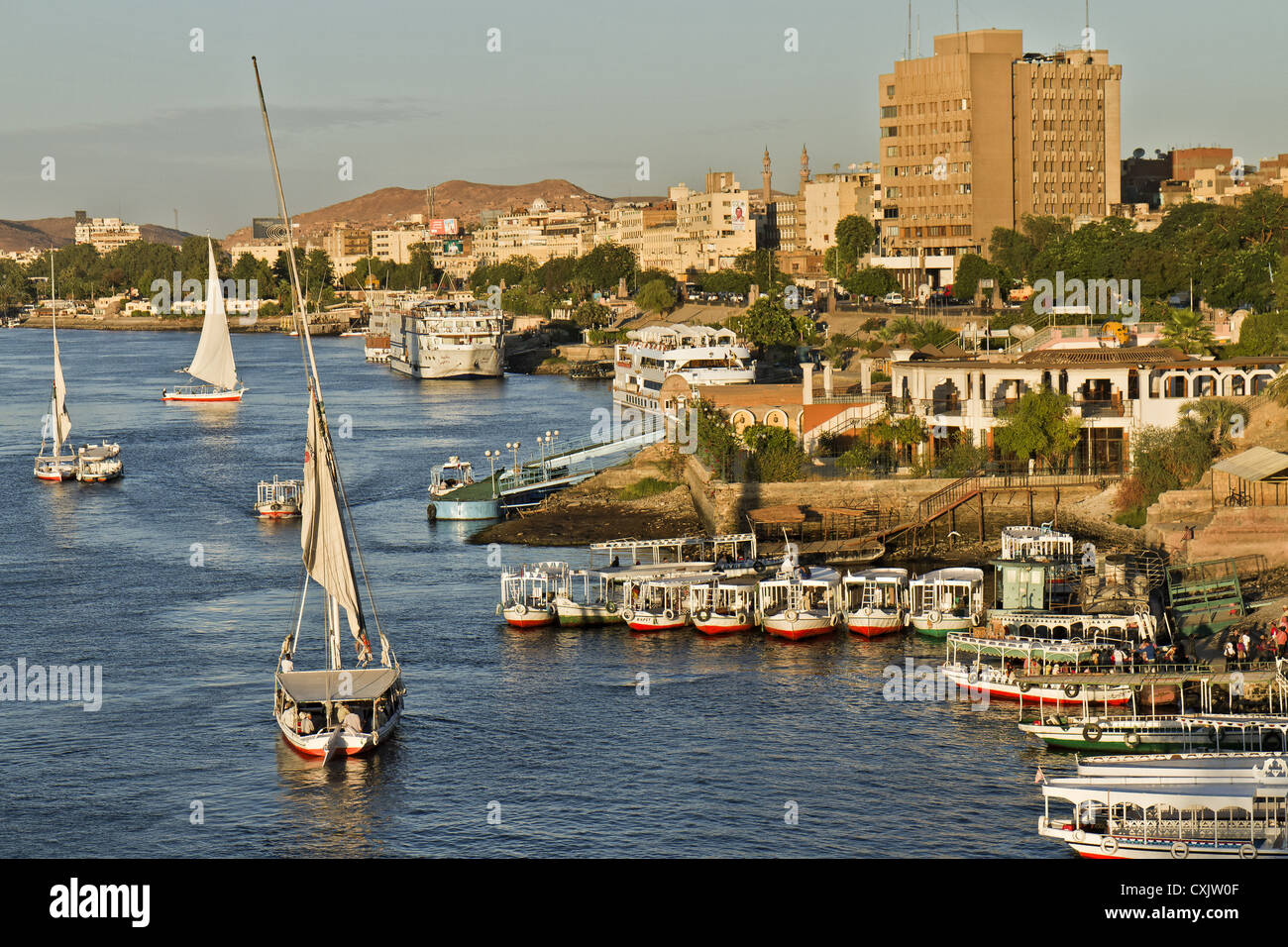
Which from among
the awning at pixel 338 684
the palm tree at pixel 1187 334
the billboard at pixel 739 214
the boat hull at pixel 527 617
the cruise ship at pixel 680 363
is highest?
the billboard at pixel 739 214

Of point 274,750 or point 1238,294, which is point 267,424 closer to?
point 1238,294

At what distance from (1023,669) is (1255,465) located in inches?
471

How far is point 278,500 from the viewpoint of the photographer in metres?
47.1

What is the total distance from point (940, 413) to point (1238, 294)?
2461 cm

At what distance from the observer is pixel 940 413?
44.4m

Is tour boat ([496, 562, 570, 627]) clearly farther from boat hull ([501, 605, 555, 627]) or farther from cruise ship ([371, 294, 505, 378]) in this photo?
cruise ship ([371, 294, 505, 378])

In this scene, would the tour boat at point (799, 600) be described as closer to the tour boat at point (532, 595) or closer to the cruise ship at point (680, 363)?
the tour boat at point (532, 595)

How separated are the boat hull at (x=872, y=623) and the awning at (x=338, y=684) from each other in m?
9.89

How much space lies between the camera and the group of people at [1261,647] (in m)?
25.2

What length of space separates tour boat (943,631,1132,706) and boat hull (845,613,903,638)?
257 centimetres

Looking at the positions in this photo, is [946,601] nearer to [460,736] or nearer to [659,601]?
[659,601]

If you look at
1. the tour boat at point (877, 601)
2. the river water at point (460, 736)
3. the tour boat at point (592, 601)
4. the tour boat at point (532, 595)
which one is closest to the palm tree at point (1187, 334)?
the tour boat at point (877, 601)

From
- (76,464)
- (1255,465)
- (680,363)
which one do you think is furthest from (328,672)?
(680,363)
